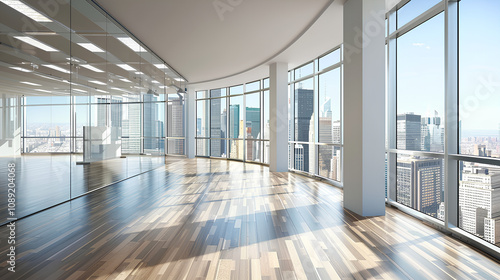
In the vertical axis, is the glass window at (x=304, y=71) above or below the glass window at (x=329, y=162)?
above

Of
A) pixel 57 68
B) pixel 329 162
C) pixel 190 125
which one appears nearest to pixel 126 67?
pixel 57 68

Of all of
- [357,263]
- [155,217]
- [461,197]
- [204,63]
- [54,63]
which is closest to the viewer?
[357,263]

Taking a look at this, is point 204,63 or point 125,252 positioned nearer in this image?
point 125,252

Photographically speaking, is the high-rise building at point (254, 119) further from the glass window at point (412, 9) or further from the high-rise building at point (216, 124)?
the glass window at point (412, 9)

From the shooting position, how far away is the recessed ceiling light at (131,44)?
641 cm

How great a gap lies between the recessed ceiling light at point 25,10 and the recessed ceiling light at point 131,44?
2225mm

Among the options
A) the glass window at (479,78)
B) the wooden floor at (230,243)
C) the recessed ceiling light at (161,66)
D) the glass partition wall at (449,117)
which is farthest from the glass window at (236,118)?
the glass window at (479,78)

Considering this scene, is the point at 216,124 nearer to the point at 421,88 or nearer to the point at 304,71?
the point at 304,71

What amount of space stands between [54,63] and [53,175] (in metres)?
1.75

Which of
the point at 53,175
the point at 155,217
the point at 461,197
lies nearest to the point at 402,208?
the point at 461,197

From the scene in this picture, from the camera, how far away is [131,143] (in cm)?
701

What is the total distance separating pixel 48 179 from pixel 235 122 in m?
8.69

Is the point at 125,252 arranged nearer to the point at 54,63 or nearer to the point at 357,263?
the point at 357,263

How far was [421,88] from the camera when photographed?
4.29 m
